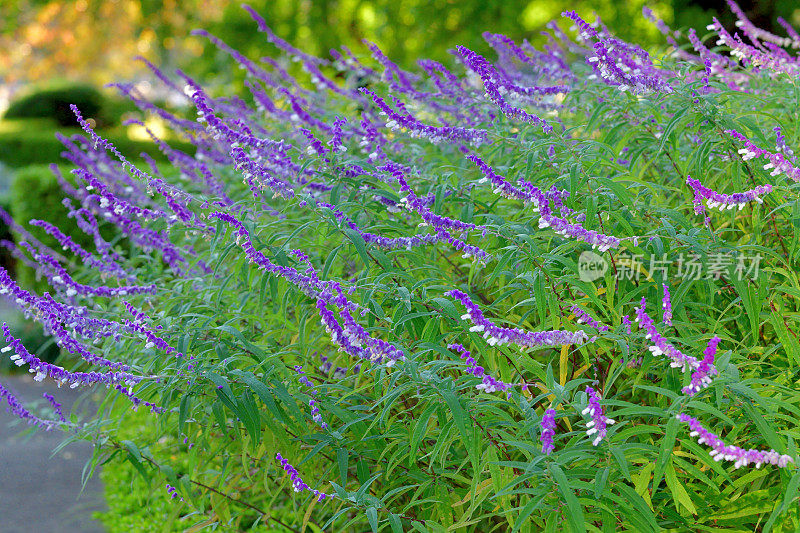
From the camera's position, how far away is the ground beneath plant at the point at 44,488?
5.02m

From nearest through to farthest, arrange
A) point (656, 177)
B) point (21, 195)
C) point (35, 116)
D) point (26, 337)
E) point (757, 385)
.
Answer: point (757, 385), point (656, 177), point (26, 337), point (21, 195), point (35, 116)

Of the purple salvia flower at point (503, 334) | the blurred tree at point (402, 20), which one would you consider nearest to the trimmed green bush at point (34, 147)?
the blurred tree at point (402, 20)

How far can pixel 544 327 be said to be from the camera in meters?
2.84

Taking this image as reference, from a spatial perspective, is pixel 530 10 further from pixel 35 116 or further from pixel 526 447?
pixel 35 116

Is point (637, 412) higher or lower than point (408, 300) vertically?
lower

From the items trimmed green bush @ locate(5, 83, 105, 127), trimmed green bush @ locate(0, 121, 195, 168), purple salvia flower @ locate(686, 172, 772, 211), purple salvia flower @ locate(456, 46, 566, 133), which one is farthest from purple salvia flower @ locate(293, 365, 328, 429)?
trimmed green bush @ locate(5, 83, 105, 127)

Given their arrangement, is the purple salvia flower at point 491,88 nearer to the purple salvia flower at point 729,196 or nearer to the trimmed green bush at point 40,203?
the purple salvia flower at point 729,196

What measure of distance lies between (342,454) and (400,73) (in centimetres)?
270

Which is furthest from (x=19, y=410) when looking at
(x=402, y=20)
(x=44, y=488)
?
(x=402, y=20)

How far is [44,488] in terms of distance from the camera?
18.5 feet

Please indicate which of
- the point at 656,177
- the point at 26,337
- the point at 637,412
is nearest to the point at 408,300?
the point at 637,412

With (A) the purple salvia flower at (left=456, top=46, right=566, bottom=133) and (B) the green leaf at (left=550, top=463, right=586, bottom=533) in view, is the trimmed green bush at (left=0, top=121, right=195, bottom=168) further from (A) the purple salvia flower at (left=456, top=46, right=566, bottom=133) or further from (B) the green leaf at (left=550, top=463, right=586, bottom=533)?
(B) the green leaf at (left=550, top=463, right=586, bottom=533)

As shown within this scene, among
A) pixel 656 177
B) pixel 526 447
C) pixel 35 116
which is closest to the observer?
pixel 526 447

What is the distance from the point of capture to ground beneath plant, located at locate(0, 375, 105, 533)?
502 centimetres
